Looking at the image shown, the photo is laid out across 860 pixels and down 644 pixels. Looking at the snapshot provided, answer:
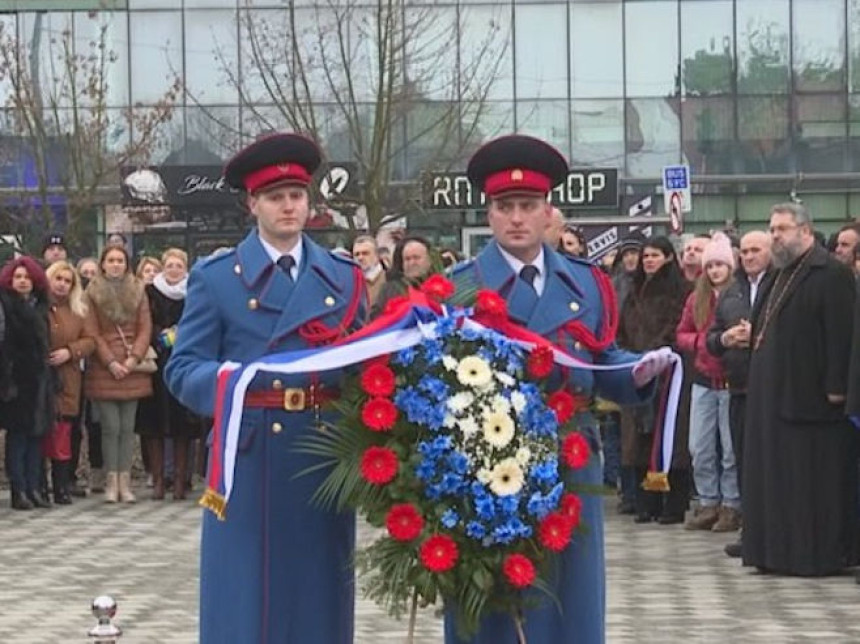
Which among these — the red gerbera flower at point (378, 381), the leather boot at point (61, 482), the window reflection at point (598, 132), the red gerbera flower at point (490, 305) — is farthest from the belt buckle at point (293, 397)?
the window reflection at point (598, 132)

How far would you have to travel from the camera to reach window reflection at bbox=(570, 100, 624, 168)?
41469 mm

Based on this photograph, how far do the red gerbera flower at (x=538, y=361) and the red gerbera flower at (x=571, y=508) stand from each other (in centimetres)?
39

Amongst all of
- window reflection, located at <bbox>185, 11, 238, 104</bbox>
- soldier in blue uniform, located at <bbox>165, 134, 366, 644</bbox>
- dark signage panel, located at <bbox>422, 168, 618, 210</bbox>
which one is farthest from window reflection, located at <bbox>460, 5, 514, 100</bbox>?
soldier in blue uniform, located at <bbox>165, 134, 366, 644</bbox>

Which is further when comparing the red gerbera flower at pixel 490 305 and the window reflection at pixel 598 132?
the window reflection at pixel 598 132

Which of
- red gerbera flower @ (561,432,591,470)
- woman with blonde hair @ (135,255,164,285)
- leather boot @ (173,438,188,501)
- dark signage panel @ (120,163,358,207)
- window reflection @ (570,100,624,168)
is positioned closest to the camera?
red gerbera flower @ (561,432,591,470)

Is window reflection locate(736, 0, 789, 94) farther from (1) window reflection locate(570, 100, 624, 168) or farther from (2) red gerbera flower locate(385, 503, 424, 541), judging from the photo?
(2) red gerbera flower locate(385, 503, 424, 541)

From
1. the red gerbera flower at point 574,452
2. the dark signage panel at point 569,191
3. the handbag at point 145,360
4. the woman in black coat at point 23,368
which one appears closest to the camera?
the red gerbera flower at point 574,452

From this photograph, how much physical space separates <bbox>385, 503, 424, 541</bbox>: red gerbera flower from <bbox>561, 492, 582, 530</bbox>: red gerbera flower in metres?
0.45

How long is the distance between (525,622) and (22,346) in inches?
403

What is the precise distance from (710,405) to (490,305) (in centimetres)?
758

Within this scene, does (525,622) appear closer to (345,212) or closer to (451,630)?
(451,630)

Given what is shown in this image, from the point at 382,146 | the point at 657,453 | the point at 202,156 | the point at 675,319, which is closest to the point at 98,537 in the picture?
the point at 675,319

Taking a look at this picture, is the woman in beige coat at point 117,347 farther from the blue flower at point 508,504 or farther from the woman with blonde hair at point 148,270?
the blue flower at point 508,504

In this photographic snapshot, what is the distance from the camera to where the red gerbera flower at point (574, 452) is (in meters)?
6.29
